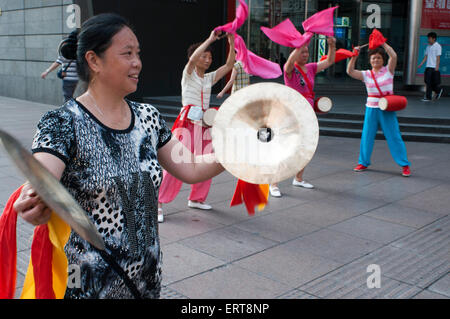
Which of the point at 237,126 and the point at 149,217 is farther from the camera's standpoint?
the point at 149,217

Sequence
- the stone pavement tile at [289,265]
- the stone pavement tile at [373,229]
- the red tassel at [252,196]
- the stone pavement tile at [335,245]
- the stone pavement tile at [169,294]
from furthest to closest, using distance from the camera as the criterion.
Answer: the stone pavement tile at [373,229] < the stone pavement tile at [335,245] < the stone pavement tile at [289,265] < the stone pavement tile at [169,294] < the red tassel at [252,196]

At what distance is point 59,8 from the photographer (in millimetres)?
13680

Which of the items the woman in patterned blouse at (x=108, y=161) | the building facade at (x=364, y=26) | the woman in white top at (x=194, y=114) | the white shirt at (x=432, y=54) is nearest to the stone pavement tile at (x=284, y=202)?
the woman in white top at (x=194, y=114)

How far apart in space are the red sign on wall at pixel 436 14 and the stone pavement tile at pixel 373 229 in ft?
42.2

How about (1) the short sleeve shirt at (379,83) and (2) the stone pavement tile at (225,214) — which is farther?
(1) the short sleeve shirt at (379,83)

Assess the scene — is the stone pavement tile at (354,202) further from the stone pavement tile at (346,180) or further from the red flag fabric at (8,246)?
the red flag fabric at (8,246)

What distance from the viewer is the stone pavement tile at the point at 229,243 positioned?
4.20m

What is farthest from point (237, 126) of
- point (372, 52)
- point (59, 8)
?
point (59, 8)

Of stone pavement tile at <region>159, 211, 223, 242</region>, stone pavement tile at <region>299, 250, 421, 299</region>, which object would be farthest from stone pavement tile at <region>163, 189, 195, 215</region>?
stone pavement tile at <region>299, 250, 421, 299</region>

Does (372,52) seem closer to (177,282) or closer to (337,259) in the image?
(337,259)

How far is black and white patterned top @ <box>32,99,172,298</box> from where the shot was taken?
174 centimetres

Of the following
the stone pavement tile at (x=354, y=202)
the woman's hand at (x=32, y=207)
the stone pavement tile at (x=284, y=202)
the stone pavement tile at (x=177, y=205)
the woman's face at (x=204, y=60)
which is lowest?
the stone pavement tile at (x=177, y=205)
